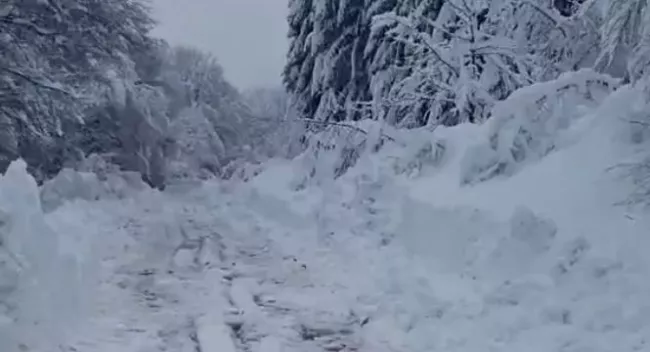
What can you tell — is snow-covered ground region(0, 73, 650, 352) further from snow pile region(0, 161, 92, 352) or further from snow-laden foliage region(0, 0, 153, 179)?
snow-laden foliage region(0, 0, 153, 179)

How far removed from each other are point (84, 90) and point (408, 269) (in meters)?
13.1

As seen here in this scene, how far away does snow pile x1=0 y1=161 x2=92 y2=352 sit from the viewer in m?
6.20

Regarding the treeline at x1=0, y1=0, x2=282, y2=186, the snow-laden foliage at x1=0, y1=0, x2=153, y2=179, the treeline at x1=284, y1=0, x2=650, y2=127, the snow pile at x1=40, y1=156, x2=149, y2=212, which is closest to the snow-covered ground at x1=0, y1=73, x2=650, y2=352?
the treeline at x1=284, y1=0, x2=650, y2=127

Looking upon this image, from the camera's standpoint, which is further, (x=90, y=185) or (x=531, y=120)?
(x=90, y=185)

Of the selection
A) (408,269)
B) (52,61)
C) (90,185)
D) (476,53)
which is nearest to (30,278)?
(408,269)

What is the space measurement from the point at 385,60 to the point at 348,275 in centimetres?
1099

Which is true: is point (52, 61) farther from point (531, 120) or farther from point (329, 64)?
point (531, 120)

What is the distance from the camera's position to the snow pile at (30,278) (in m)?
6.20

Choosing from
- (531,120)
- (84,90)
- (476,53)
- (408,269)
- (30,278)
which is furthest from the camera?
(84,90)

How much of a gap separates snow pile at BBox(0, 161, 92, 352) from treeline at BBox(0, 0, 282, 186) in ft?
26.4

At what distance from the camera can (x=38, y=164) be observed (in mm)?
20609

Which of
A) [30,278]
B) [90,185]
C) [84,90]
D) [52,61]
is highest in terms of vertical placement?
[52,61]

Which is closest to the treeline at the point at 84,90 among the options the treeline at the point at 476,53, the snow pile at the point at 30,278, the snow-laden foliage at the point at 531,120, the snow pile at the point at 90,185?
the snow pile at the point at 90,185

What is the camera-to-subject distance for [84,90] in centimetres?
1998
